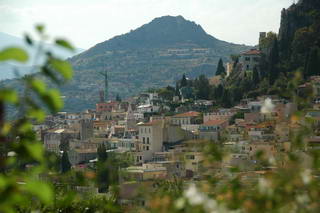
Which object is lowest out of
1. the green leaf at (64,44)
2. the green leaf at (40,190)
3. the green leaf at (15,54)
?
the green leaf at (40,190)

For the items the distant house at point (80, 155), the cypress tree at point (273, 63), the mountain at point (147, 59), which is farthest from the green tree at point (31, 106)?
the mountain at point (147, 59)

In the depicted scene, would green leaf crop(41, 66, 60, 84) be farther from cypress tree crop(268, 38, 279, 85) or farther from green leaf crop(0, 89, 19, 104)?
cypress tree crop(268, 38, 279, 85)

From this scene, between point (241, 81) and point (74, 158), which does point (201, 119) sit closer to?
point (241, 81)

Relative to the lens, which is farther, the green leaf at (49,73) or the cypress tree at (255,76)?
the cypress tree at (255,76)

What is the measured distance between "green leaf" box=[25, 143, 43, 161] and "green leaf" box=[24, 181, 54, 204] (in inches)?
3.3

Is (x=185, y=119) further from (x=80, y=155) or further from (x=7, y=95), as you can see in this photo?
(x=7, y=95)

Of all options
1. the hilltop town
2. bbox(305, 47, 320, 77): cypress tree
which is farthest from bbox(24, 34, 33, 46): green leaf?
bbox(305, 47, 320, 77): cypress tree

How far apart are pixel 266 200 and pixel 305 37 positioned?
184 feet

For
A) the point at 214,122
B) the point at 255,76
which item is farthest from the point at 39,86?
the point at 255,76

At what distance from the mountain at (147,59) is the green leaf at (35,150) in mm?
131922

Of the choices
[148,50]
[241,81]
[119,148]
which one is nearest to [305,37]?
[241,81]

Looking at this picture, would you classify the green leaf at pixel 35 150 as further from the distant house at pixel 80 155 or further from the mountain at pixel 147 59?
the mountain at pixel 147 59

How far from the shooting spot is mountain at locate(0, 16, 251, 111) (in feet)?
500

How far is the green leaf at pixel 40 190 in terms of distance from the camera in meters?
2.29
